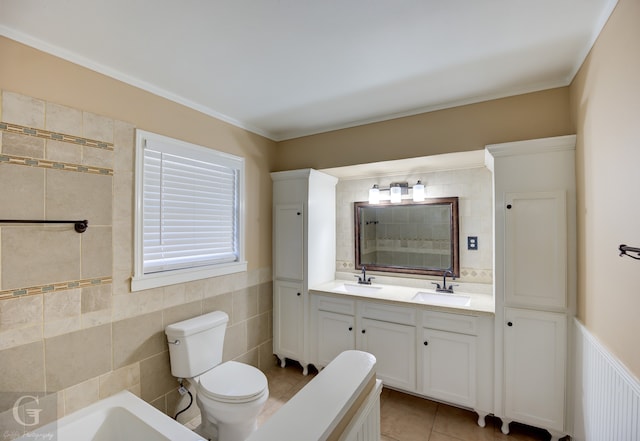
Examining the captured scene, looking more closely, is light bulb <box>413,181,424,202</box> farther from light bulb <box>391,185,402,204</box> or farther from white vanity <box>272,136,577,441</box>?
white vanity <box>272,136,577,441</box>

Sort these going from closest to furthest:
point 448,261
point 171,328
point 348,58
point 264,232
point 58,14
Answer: point 58,14 → point 348,58 → point 171,328 → point 448,261 → point 264,232

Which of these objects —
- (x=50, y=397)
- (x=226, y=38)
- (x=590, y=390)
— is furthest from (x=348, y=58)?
(x=50, y=397)

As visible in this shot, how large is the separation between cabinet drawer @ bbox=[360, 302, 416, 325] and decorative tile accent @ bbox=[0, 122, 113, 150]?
2227 mm

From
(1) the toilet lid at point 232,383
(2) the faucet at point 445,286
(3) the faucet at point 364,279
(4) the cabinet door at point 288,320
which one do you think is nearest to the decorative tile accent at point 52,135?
(1) the toilet lid at point 232,383

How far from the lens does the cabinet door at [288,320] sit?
283 cm

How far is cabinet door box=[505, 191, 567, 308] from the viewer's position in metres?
1.86

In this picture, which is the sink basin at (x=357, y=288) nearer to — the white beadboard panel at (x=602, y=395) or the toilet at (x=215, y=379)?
the toilet at (x=215, y=379)

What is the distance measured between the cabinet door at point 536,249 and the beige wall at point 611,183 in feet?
0.34

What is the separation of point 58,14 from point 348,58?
4.66 ft

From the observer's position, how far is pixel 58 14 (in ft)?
4.32

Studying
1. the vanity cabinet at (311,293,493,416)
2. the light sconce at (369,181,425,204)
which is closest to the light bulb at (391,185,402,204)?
the light sconce at (369,181,425,204)

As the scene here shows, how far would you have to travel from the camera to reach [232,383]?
1875 mm

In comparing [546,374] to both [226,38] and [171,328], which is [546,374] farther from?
[226,38]

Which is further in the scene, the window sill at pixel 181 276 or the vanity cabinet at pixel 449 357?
the vanity cabinet at pixel 449 357
